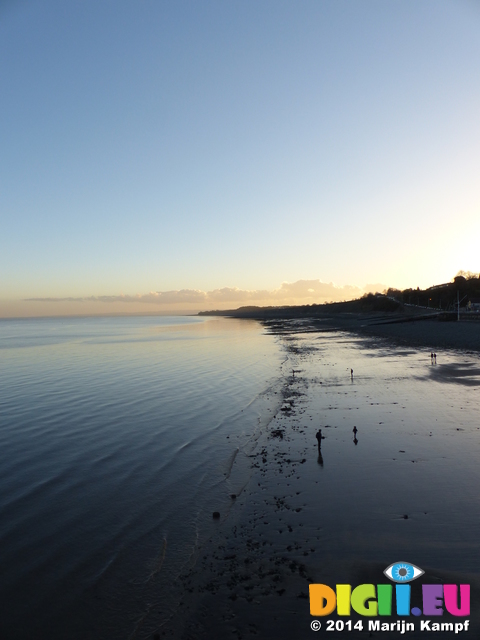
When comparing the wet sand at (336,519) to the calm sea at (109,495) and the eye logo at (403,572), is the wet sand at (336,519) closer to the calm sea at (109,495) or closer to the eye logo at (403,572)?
the eye logo at (403,572)

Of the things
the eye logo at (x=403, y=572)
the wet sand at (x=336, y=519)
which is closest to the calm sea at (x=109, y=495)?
the wet sand at (x=336, y=519)

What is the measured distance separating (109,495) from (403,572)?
10.8 metres

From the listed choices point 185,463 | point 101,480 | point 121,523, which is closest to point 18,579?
point 121,523

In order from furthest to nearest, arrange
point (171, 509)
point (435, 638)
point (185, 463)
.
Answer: point (185, 463)
point (171, 509)
point (435, 638)

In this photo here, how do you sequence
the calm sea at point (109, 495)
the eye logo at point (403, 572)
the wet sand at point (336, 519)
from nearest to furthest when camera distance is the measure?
the wet sand at point (336, 519) → the calm sea at point (109, 495) → the eye logo at point (403, 572)

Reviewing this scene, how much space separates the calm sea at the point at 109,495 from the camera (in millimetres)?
9469

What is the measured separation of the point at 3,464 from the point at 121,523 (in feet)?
28.9

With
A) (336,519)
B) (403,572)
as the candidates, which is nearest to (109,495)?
(336,519)

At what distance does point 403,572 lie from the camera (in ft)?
32.1

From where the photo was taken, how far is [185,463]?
704 inches

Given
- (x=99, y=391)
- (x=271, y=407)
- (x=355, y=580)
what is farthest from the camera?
(x=99, y=391)

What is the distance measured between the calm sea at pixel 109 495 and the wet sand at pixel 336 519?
1.03m

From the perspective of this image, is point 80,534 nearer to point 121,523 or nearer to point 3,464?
point 121,523

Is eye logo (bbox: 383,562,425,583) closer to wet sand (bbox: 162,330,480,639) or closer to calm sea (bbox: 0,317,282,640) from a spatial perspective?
wet sand (bbox: 162,330,480,639)
